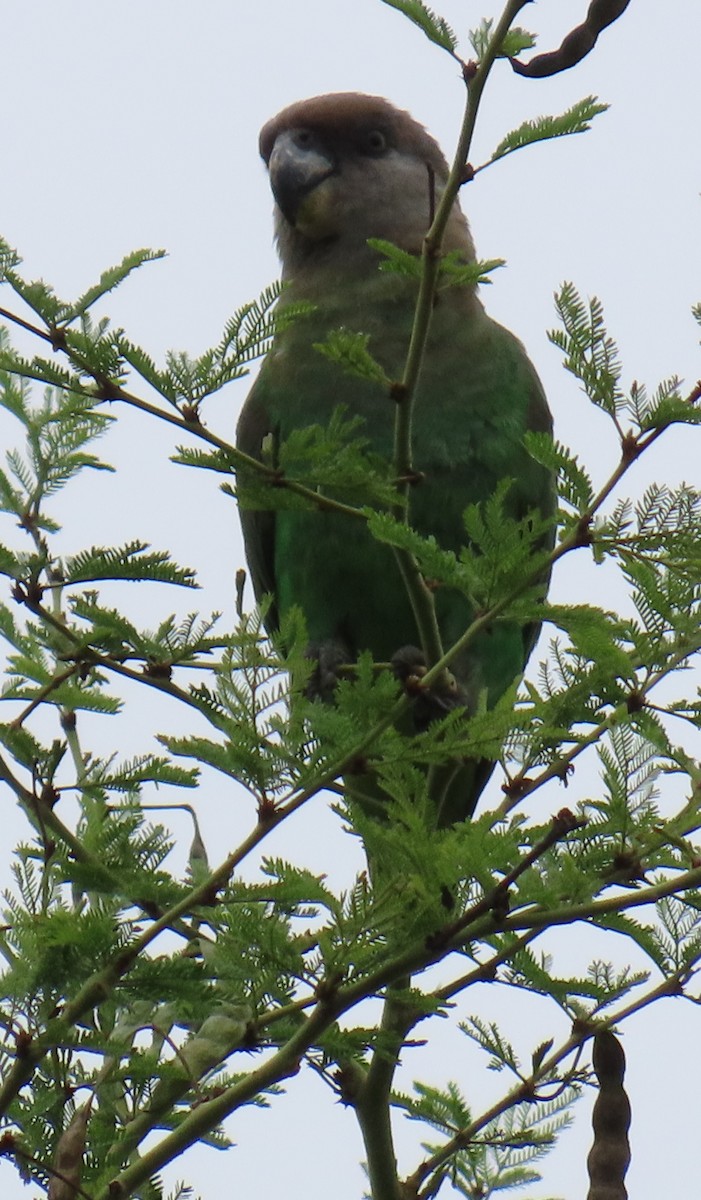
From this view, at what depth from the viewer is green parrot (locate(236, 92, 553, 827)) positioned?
483 cm

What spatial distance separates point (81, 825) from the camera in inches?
114

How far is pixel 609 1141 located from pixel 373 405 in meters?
2.81

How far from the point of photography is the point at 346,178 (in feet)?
18.9

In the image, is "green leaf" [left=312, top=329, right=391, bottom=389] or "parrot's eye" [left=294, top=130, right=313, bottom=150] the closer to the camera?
"green leaf" [left=312, top=329, right=391, bottom=389]

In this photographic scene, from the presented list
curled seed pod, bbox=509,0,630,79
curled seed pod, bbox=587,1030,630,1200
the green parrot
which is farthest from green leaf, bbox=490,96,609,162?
the green parrot

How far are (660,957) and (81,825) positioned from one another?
3.82 feet

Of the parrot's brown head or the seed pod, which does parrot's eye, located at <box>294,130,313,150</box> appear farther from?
the seed pod

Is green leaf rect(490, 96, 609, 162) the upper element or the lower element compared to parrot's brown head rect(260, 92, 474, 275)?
lower

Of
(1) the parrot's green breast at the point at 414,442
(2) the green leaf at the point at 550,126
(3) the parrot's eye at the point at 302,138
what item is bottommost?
(2) the green leaf at the point at 550,126

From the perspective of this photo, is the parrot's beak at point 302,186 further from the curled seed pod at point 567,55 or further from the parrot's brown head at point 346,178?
the curled seed pod at point 567,55

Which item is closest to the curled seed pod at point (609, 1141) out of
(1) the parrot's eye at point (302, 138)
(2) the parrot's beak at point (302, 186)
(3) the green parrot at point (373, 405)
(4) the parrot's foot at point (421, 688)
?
(4) the parrot's foot at point (421, 688)

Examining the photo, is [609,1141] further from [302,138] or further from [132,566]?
[302,138]

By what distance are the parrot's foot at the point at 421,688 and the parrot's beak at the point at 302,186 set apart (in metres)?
2.07

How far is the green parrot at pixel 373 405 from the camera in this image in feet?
15.8
